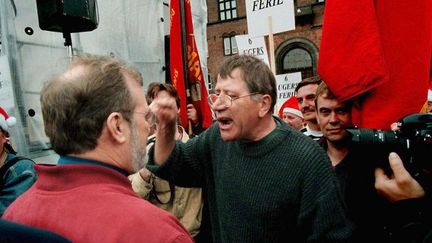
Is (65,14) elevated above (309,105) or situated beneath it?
elevated above

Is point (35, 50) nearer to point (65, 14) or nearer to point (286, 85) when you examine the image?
point (65, 14)

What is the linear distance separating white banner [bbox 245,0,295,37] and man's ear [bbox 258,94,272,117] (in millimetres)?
3046

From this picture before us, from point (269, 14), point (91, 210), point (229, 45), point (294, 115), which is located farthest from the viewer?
point (229, 45)

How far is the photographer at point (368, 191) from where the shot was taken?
156 centimetres

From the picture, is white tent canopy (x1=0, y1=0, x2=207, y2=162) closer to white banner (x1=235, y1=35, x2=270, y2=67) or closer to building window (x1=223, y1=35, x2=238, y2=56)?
white banner (x1=235, y1=35, x2=270, y2=67)

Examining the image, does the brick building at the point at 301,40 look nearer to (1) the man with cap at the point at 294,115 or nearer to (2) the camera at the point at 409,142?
(1) the man with cap at the point at 294,115

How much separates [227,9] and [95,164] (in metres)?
23.4

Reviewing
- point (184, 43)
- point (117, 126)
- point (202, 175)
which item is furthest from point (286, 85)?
point (117, 126)

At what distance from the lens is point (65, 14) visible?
10.2 feet

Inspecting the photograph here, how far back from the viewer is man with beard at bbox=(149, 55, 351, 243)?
65.2 inches

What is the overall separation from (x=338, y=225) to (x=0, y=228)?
4.05ft

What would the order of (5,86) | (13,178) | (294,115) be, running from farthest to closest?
(294,115)
(5,86)
(13,178)

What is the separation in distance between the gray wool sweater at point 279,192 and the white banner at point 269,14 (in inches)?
124

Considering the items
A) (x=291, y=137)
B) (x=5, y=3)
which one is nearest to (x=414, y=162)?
(x=291, y=137)
